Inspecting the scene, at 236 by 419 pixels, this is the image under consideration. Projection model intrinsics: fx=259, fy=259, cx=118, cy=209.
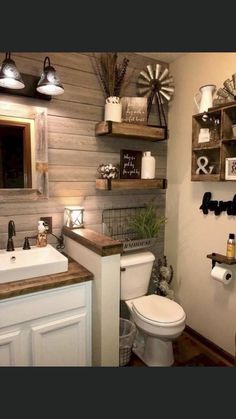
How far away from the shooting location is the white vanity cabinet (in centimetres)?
135

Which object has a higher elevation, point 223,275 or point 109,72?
point 109,72

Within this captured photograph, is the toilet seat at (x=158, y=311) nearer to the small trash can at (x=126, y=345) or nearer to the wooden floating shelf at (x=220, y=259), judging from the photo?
the small trash can at (x=126, y=345)

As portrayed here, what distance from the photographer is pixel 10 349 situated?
4.45 ft

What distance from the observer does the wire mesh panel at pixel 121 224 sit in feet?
7.27

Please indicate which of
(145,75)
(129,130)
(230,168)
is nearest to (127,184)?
(129,130)

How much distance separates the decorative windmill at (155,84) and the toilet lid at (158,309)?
1611 mm

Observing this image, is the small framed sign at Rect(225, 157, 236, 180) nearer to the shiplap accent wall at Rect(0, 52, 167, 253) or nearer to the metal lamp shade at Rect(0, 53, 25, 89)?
the shiplap accent wall at Rect(0, 52, 167, 253)

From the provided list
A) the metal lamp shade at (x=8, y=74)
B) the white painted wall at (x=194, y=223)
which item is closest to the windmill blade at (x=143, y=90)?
the white painted wall at (x=194, y=223)

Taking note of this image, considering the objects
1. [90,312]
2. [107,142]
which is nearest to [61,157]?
[107,142]

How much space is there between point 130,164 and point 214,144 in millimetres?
692

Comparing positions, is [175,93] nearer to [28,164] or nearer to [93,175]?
[93,175]

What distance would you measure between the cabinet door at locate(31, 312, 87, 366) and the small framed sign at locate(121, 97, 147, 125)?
4.85 feet

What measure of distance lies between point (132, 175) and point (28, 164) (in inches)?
33.0

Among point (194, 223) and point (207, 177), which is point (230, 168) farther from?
point (194, 223)
